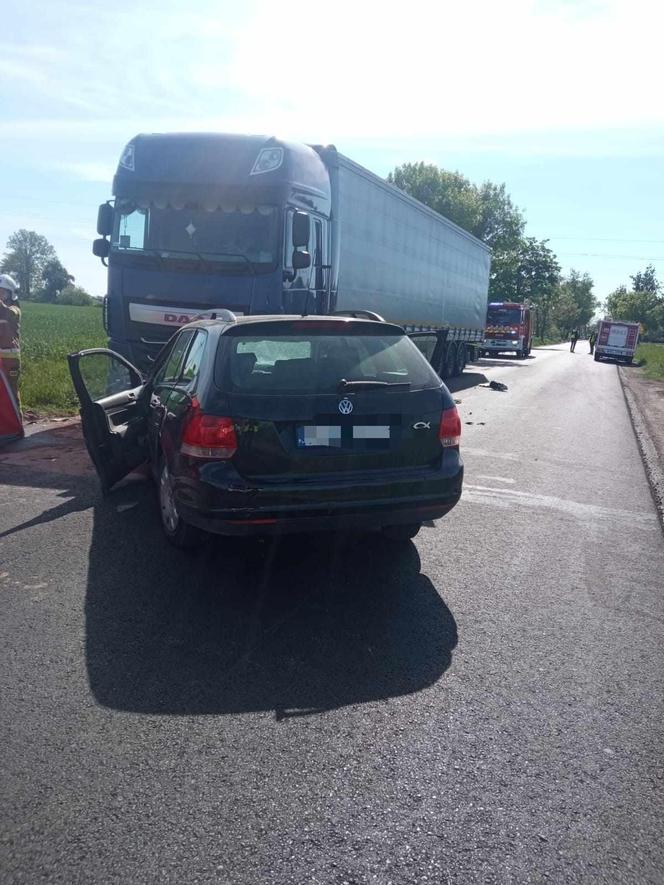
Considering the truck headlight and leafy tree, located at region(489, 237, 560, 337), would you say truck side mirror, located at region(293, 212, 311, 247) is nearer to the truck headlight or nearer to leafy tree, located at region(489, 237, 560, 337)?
the truck headlight

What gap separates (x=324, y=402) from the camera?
181 inches

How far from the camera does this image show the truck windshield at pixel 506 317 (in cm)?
4238

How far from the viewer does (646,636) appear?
14.2ft

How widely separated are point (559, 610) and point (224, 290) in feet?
20.6

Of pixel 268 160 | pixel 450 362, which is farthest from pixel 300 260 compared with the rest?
pixel 450 362

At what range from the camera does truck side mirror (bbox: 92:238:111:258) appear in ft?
34.1

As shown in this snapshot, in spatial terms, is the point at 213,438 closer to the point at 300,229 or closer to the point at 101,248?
the point at 300,229

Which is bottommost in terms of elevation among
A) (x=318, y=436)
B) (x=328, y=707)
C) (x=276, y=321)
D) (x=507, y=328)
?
(x=328, y=707)

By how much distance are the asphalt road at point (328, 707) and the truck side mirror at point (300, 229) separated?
16.2 feet

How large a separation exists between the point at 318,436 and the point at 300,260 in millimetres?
5810

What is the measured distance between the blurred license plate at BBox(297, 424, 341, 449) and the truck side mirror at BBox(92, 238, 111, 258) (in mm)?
6892

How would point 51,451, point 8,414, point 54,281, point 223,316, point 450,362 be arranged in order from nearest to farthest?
point 223,316 < point 51,451 < point 8,414 < point 450,362 < point 54,281

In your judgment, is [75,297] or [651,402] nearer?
[651,402]

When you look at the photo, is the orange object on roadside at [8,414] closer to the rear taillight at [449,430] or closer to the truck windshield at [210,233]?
the truck windshield at [210,233]
